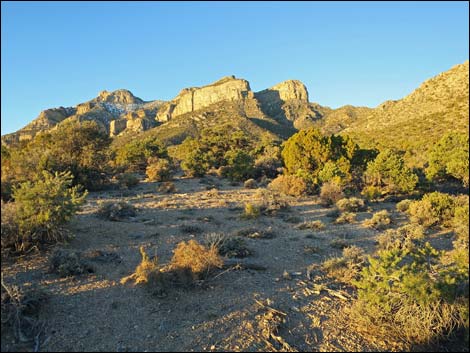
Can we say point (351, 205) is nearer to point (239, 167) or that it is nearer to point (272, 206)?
point (272, 206)

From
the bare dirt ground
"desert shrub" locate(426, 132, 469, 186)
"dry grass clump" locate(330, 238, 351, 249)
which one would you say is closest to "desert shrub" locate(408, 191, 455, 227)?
the bare dirt ground

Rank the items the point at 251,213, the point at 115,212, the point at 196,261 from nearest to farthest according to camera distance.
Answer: the point at 196,261, the point at 115,212, the point at 251,213

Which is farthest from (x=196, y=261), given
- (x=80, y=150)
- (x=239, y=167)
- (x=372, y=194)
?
(x=239, y=167)

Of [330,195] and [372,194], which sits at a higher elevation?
[330,195]

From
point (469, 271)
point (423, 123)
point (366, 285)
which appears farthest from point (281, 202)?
point (423, 123)

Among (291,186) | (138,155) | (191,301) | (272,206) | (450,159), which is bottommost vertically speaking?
(191,301)

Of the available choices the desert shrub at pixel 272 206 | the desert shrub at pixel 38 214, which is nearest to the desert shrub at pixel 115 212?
the desert shrub at pixel 38 214

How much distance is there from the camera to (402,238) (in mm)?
10266

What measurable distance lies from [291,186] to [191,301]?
13372 millimetres

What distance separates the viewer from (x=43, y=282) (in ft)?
20.9

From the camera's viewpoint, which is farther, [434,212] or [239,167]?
[239,167]

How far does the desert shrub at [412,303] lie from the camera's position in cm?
484

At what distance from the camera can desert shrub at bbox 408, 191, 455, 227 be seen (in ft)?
40.2

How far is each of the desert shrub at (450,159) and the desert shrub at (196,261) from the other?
17.5 m
